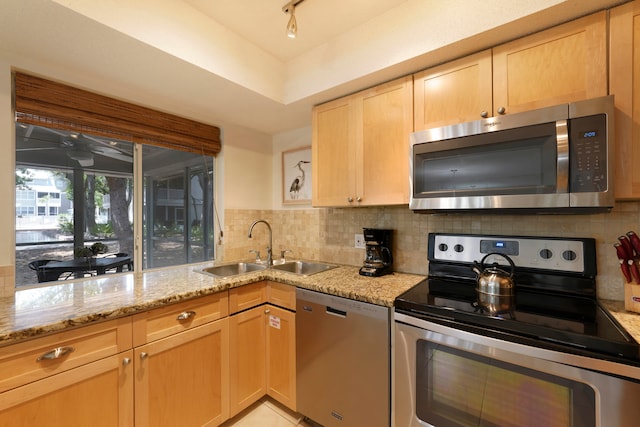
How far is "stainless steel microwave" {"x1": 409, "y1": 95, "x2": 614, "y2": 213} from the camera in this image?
104 cm

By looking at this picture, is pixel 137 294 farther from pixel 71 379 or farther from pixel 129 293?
pixel 71 379

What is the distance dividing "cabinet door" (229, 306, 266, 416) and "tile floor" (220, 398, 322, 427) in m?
0.09

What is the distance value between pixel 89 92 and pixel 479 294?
8.20 ft

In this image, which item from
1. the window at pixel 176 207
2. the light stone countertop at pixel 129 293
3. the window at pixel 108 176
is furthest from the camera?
the window at pixel 176 207

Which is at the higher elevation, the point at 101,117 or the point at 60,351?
the point at 101,117

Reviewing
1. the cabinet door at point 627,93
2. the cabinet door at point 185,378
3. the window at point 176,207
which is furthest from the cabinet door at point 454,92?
the window at point 176,207

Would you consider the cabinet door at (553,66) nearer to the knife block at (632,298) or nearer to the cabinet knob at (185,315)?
the knife block at (632,298)

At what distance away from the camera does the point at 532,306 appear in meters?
1.18

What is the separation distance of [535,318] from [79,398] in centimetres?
187

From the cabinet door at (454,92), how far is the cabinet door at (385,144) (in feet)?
0.20

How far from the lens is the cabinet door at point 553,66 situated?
43.3 inches

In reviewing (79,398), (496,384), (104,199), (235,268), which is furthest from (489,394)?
(104,199)

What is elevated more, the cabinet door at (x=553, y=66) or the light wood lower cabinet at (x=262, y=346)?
the cabinet door at (x=553, y=66)

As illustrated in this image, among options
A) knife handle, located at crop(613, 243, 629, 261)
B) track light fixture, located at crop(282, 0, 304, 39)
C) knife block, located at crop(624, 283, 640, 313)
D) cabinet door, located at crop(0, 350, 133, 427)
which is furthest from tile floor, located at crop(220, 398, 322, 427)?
track light fixture, located at crop(282, 0, 304, 39)
